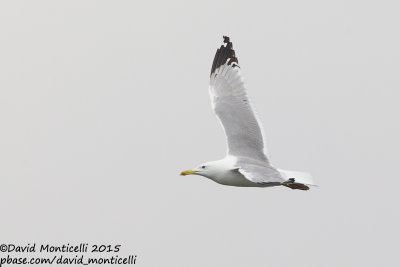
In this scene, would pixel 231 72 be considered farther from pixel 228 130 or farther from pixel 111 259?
pixel 111 259

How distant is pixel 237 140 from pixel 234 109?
69cm

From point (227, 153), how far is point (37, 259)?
3.96 meters

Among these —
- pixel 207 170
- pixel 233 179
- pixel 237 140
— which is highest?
pixel 237 140

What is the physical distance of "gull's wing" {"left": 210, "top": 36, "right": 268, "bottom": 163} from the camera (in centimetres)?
1492

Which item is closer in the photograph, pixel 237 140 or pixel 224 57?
pixel 237 140

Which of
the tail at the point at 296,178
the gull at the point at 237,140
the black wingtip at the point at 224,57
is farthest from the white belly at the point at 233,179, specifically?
the black wingtip at the point at 224,57

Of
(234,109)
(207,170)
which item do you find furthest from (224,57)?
(207,170)

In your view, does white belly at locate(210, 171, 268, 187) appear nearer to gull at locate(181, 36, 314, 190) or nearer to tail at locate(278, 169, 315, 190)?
gull at locate(181, 36, 314, 190)

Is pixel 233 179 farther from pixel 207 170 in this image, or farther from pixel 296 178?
pixel 296 178

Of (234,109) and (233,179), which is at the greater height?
(234,109)

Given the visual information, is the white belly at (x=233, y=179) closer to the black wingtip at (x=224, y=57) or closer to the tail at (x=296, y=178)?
the tail at (x=296, y=178)

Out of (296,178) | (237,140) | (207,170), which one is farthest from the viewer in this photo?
(237,140)

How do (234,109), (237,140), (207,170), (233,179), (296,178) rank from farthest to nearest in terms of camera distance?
(234,109), (237,140), (296,178), (207,170), (233,179)

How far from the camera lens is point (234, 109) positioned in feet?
50.5
